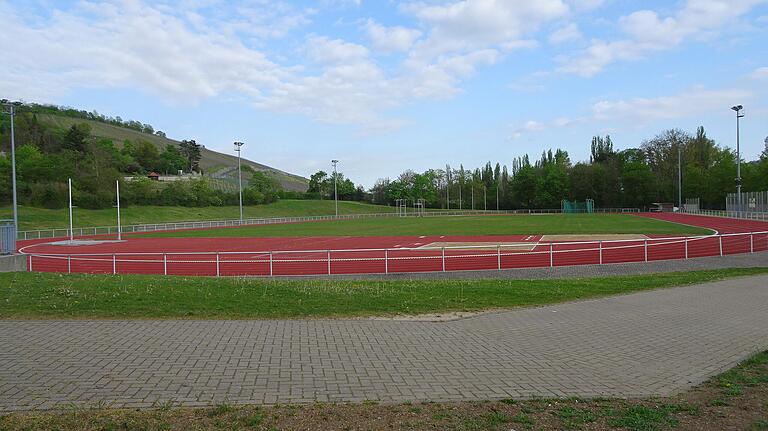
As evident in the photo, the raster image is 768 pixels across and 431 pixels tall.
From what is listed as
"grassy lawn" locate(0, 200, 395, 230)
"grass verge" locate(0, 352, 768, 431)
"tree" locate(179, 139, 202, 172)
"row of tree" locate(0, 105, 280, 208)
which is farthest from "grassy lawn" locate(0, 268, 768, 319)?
"tree" locate(179, 139, 202, 172)

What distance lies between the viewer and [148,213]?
253 feet

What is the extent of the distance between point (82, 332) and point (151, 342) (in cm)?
141

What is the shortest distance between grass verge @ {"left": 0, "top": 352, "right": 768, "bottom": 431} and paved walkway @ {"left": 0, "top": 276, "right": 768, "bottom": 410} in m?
0.28

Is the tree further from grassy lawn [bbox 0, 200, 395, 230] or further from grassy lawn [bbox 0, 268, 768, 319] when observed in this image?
grassy lawn [bbox 0, 268, 768, 319]

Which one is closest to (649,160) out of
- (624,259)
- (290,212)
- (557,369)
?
(290,212)

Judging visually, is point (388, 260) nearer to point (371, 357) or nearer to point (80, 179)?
point (371, 357)

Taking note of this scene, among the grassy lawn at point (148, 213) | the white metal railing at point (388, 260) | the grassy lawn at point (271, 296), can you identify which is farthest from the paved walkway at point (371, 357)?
the grassy lawn at point (148, 213)

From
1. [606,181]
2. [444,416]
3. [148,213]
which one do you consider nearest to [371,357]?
[444,416]

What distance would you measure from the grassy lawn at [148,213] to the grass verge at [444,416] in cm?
6268

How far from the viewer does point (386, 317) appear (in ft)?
31.9

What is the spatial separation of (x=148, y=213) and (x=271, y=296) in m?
72.4

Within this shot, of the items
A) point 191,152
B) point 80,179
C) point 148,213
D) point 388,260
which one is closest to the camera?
point 388,260

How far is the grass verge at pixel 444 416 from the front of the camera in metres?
4.55

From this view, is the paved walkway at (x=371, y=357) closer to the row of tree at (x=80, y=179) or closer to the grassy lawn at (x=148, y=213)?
the grassy lawn at (x=148, y=213)
